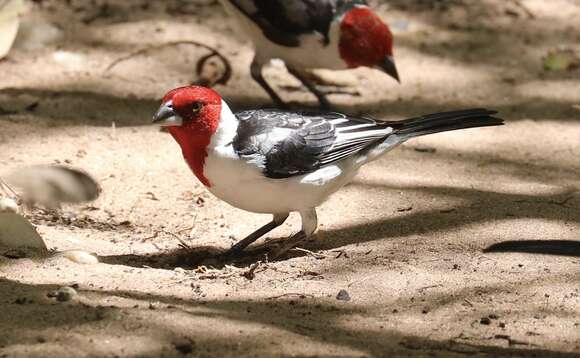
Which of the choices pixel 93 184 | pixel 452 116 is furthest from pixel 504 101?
pixel 93 184

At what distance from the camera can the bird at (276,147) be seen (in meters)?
4.19

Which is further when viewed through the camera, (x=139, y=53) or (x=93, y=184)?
(x=139, y=53)

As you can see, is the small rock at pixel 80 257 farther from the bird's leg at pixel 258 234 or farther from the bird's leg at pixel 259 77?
the bird's leg at pixel 259 77

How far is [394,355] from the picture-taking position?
131 inches

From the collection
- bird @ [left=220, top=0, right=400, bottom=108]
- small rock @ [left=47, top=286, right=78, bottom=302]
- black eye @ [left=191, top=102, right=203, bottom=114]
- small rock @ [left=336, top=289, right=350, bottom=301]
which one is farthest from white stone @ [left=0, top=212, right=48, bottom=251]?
bird @ [left=220, top=0, right=400, bottom=108]

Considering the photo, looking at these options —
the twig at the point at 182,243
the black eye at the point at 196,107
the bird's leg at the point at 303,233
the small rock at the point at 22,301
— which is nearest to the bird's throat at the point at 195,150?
the black eye at the point at 196,107

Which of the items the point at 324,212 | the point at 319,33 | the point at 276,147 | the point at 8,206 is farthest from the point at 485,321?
the point at 319,33

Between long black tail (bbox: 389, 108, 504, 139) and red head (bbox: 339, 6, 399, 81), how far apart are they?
54.7 inches

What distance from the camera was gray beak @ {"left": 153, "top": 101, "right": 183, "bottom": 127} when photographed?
412 centimetres

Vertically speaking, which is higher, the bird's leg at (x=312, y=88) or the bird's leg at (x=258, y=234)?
the bird's leg at (x=258, y=234)

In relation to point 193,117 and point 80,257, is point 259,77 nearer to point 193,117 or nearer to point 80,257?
point 193,117

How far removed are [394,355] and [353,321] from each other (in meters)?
0.34

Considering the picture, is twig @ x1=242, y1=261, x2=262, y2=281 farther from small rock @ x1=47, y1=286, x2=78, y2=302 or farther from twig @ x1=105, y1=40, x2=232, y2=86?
twig @ x1=105, y1=40, x2=232, y2=86

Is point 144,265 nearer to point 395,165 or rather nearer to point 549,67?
point 395,165
